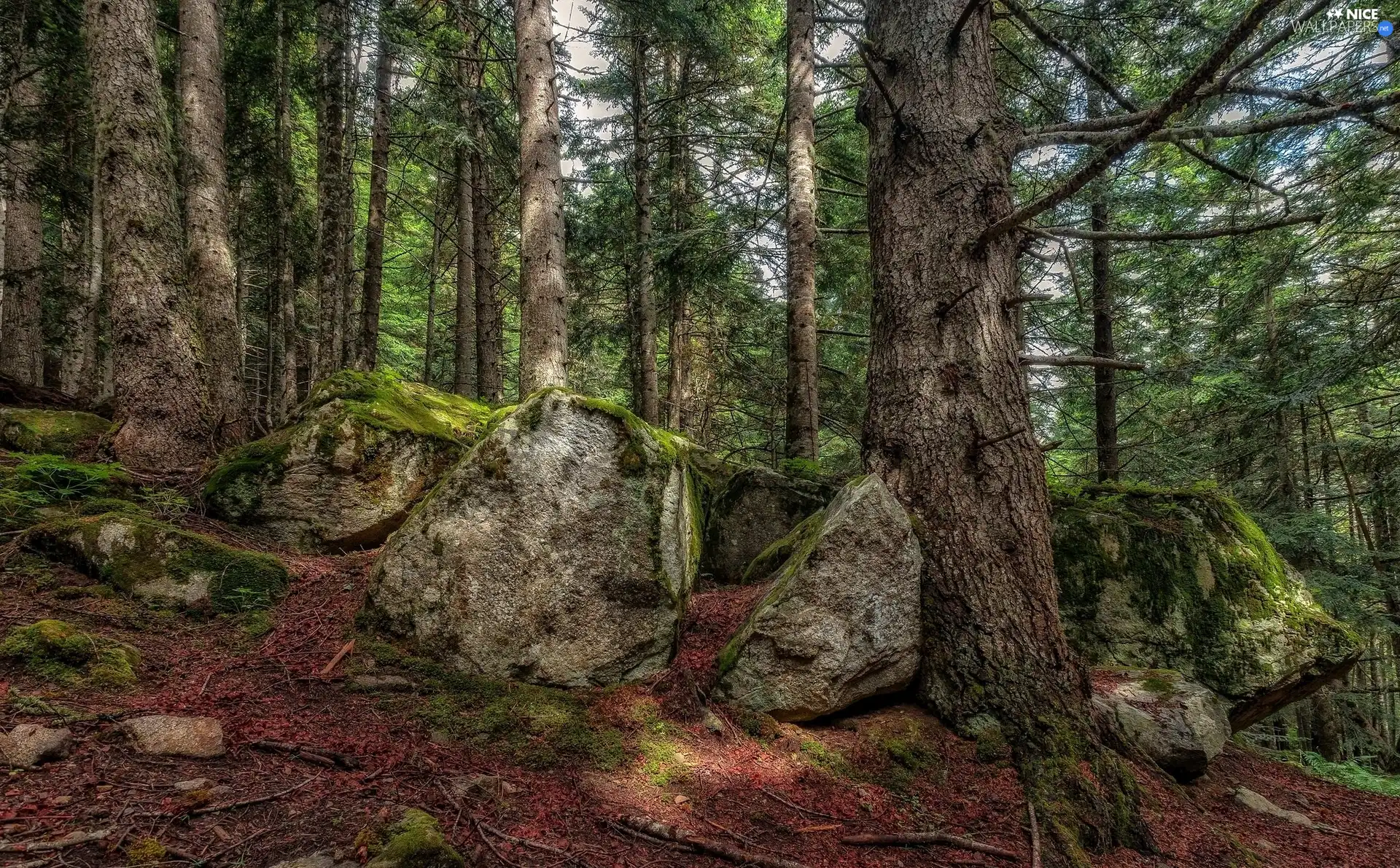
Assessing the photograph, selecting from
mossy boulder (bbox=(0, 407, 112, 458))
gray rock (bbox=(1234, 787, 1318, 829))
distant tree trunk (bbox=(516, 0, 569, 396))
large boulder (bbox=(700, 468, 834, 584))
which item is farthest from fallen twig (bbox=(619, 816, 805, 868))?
mossy boulder (bbox=(0, 407, 112, 458))

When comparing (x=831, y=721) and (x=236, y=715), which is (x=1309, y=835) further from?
(x=236, y=715)

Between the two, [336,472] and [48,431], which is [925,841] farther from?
[48,431]

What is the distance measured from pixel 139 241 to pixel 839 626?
6753 millimetres

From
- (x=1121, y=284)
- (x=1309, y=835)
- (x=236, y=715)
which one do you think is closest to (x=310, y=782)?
(x=236, y=715)

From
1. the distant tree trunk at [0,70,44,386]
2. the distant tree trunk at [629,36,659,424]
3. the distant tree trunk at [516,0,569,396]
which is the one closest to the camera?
the distant tree trunk at [516,0,569,396]

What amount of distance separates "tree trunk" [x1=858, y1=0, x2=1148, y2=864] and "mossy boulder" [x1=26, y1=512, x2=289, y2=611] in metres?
4.36

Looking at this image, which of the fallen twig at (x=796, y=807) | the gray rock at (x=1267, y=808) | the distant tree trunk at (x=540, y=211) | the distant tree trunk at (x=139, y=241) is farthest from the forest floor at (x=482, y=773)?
the distant tree trunk at (x=540, y=211)

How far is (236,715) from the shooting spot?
2.67m

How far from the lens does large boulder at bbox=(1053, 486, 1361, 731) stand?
14.7 ft

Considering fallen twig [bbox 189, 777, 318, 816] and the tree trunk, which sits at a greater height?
the tree trunk

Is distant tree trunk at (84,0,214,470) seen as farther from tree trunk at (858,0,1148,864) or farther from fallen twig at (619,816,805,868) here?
tree trunk at (858,0,1148,864)

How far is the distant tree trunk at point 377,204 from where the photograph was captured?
32.1ft

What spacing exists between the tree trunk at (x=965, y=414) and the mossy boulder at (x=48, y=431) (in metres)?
7.21

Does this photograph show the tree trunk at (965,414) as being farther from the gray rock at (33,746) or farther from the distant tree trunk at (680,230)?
the distant tree trunk at (680,230)
